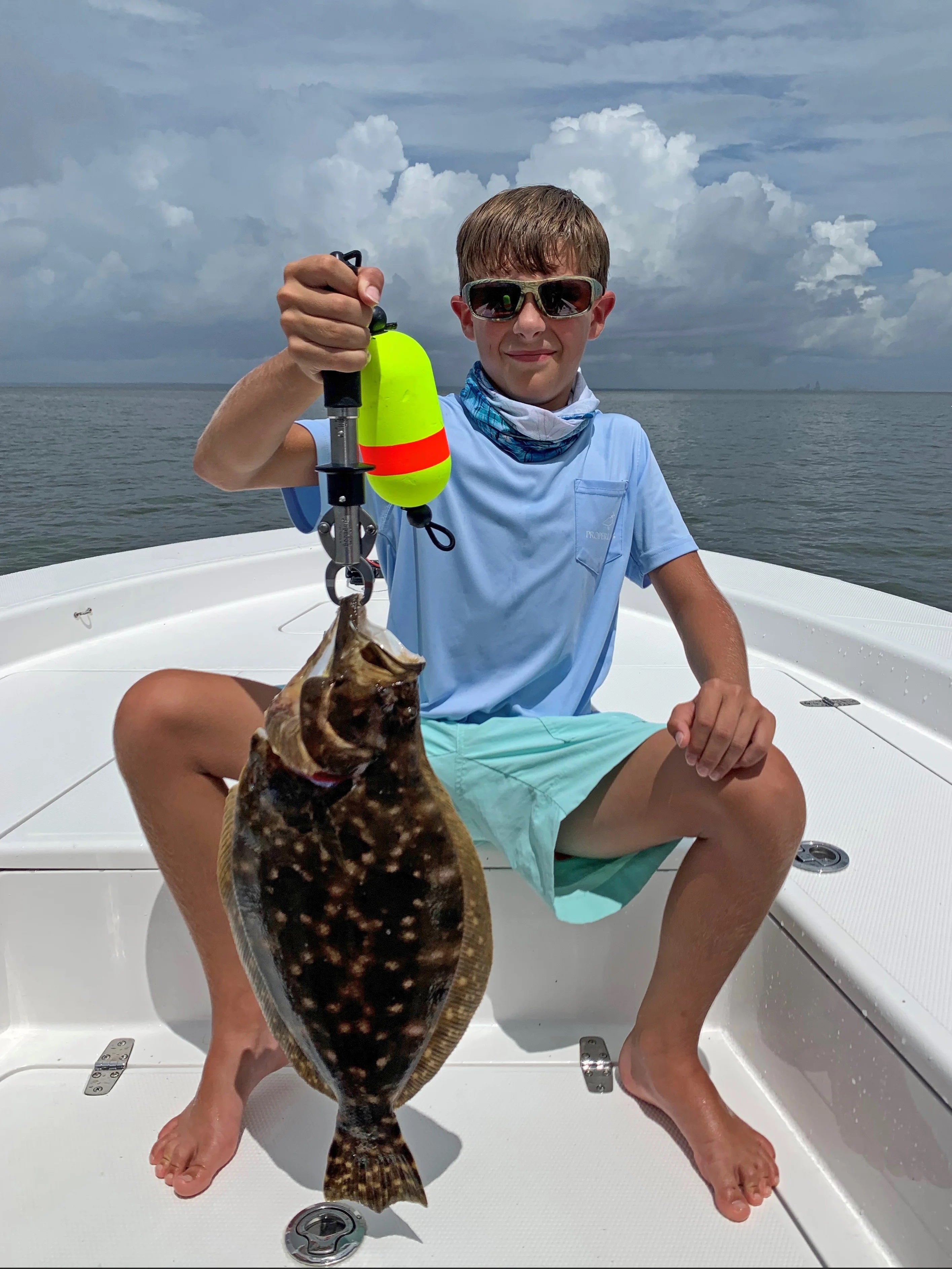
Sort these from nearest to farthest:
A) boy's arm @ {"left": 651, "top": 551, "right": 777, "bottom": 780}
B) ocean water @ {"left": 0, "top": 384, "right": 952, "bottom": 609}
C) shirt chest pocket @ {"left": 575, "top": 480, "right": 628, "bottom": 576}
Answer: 1. boy's arm @ {"left": 651, "top": 551, "right": 777, "bottom": 780}
2. shirt chest pocket @ {"left": 575, "top": 480, "right": 628, "bottom": 576}
3. ocean water @ {"left": 0, "top": 384, "right": 952, "bottom": 609}

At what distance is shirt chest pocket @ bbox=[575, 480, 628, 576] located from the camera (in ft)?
7.99

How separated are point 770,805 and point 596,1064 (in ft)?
2.89

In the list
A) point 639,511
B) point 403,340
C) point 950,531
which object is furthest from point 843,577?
point 403,340

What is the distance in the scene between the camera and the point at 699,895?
2.02 metres

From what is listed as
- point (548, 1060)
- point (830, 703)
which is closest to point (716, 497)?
point (830, 703)

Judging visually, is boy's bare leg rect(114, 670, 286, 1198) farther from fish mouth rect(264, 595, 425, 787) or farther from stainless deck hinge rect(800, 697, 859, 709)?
stainless deck hinge rect(800, 697, 859, 709)

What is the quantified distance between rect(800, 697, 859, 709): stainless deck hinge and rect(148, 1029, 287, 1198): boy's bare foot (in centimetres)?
246

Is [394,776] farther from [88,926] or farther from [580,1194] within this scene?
[88,926]

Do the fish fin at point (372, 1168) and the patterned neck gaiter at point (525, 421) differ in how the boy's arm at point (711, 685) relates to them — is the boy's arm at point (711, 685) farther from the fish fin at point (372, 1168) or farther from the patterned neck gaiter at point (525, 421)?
the fish fin at point (372, 1168)

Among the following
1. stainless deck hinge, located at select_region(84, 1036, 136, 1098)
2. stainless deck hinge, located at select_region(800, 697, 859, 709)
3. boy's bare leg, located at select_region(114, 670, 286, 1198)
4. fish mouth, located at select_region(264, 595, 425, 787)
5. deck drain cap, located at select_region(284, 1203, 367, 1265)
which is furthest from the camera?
stainless deck hinge, located at select_region(800, 697, 859, 709)

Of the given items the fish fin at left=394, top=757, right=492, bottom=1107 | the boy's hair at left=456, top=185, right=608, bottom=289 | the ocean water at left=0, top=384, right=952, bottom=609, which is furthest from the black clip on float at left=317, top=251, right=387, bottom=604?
the ocean water at left=0, top=384, right=952, bottom=609

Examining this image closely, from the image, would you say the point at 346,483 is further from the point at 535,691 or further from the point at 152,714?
the point at 535,691

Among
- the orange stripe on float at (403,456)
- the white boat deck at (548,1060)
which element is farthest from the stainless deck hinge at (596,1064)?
the orange stripe on float at (403,456)

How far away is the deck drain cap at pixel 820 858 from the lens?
2289 mm
